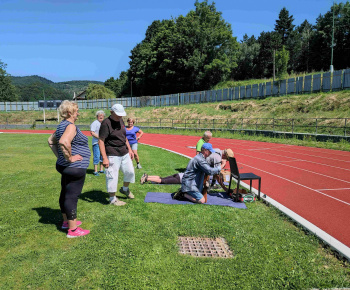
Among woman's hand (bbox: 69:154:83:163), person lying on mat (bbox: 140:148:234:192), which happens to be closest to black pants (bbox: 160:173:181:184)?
person lying on mat (bbox: 140:148:234:192)

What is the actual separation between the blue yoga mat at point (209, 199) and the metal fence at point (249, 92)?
25.9 meters

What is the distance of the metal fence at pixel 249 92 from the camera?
1089 inches

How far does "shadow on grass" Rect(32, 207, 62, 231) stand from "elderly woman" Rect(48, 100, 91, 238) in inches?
21.7

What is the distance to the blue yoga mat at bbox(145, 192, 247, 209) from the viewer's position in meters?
5.87

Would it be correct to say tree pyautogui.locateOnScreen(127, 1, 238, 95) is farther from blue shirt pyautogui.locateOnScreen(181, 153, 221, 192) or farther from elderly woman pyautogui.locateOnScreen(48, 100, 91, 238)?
elderly woman pyautogui.locateOnScreen(48, 100, 91, 238)

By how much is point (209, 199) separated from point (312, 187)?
333cm

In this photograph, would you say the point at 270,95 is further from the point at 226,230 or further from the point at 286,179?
the point at 226,230

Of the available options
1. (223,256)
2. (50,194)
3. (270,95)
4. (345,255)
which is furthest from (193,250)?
(270,95)

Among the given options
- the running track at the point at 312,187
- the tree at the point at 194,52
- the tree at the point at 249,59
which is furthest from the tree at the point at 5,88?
the running track at the point at 312,187

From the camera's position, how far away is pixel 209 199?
20.4 feet

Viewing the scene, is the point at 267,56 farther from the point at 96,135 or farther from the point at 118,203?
the point at 118,203

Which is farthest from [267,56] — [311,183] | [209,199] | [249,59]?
[209,199]

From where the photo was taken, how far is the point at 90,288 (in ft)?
9.80

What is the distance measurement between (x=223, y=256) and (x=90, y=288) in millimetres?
1754
